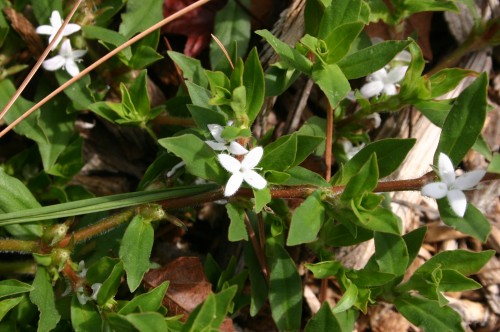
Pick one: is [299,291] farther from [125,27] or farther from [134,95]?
[125,27]

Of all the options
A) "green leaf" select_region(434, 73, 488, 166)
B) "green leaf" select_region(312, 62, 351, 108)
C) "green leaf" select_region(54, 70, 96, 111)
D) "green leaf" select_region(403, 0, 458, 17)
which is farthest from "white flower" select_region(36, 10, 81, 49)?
"green leaf" select_region(434, 73, 488, 166)

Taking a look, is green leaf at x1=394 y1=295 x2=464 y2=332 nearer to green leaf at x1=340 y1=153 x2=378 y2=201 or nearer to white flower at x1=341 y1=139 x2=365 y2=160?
green leaf at x1=340 y1=153 x2=378 y2=201

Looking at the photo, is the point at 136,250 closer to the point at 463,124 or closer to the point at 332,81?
the point at 332,81

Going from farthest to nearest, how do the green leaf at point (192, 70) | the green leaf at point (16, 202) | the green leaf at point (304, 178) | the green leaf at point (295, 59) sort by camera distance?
the green leaf at point (192, 70), the green leaf at point (16, 202), the green leaf at point (295, 59), the green leaf at point (304, 178)

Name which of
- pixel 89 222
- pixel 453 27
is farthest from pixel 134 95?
pixel 453 27

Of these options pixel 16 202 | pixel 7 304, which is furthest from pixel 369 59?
pixel 7 304

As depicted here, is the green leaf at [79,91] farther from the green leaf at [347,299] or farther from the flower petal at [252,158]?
the green leaf at [347,299]

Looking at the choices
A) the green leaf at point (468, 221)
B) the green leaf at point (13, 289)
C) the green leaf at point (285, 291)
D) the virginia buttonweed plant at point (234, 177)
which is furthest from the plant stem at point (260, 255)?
the green leaf at point (13, 289)
